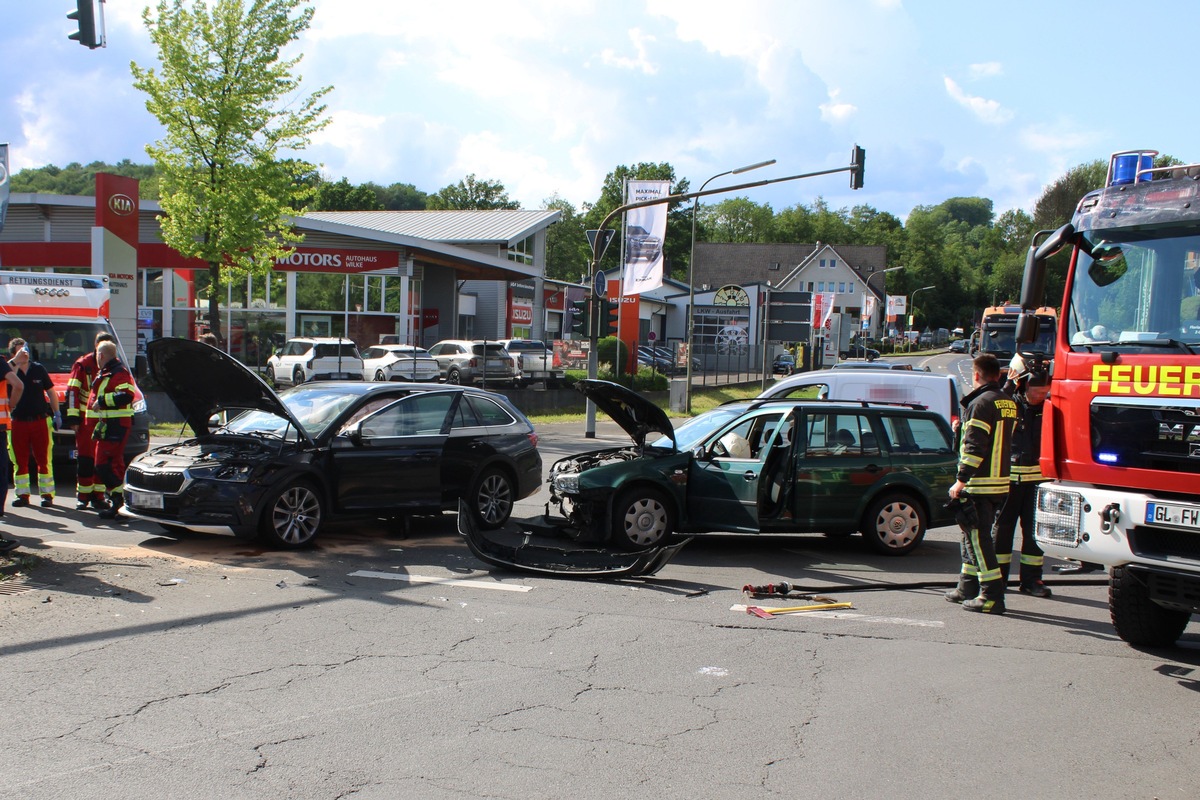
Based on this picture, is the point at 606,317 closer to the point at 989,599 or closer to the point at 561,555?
the point at 561,555

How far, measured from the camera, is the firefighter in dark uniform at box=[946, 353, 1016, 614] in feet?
24.6

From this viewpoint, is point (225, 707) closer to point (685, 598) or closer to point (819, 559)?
point (685, 598)

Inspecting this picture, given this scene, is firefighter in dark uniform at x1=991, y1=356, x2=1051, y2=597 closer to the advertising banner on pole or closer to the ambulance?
the advertising banner on pole

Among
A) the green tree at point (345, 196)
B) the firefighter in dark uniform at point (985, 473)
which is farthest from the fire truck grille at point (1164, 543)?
the green tree at point (345, 196)

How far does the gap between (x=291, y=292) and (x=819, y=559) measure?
29870 mm

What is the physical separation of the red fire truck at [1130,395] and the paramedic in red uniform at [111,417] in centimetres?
861

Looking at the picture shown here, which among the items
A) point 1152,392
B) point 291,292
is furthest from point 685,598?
point 291,292

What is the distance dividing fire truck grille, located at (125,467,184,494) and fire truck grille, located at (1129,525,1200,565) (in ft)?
24.4

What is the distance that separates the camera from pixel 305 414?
985cm

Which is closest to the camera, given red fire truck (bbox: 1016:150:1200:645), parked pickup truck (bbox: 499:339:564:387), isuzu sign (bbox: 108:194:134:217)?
red fire truck (bbox: 1016:150:1200:645)

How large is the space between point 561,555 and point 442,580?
120 centimetres

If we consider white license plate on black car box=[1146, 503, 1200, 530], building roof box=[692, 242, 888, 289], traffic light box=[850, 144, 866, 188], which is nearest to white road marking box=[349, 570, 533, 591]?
white license plate on black car box=[1146, 503, 1200, 530]

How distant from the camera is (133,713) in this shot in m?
4.96

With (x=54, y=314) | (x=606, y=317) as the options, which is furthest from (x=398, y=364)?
(x=54, y=314)
